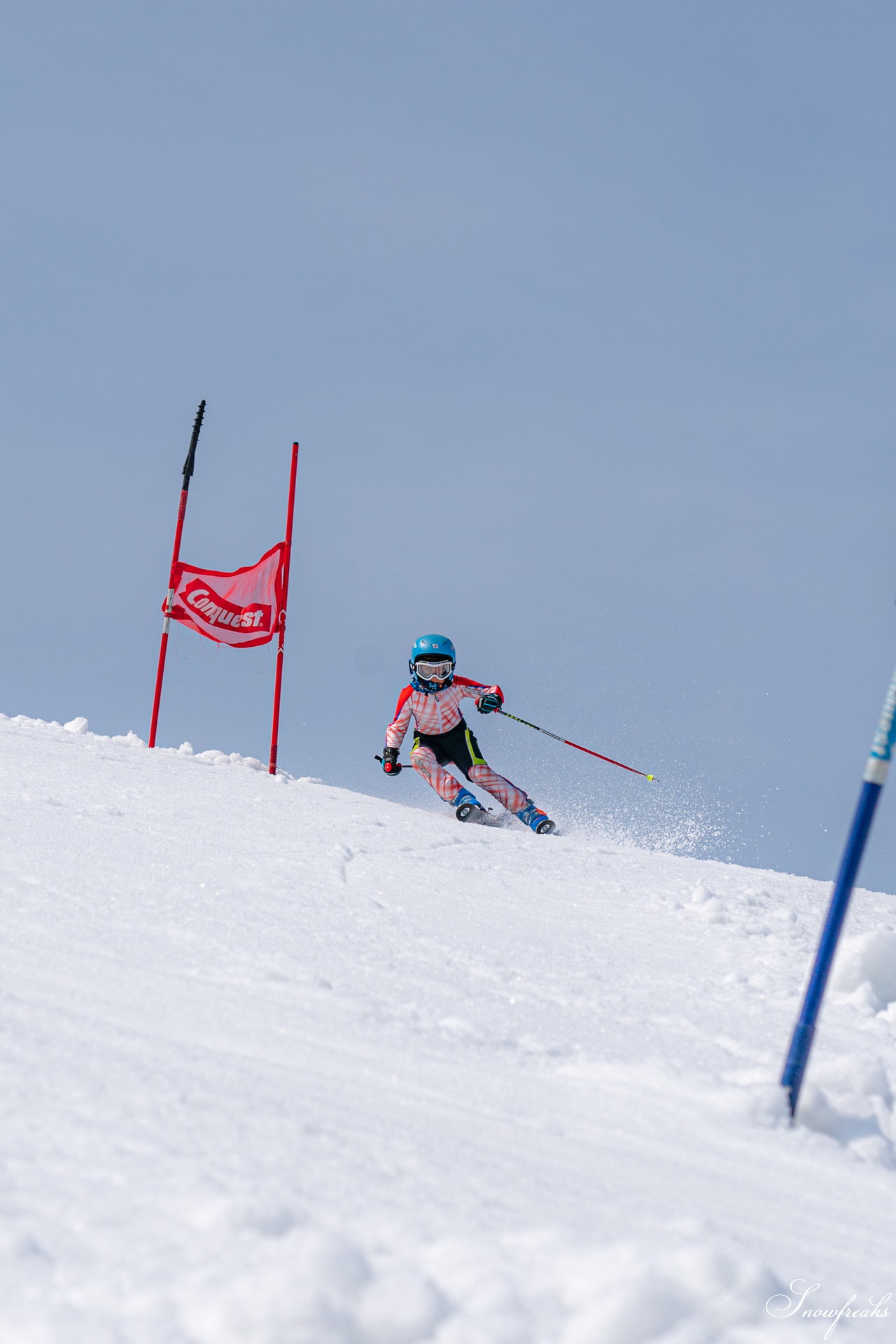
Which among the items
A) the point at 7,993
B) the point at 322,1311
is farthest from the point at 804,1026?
the point at 7,993

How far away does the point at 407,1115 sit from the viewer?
232cm

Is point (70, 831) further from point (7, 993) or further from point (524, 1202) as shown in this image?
point (524, 1202)

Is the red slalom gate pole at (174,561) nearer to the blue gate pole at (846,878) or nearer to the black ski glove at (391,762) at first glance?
the black ski glove at (391,762)

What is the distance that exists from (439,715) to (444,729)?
0.15m

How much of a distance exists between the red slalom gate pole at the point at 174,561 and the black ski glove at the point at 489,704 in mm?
3371

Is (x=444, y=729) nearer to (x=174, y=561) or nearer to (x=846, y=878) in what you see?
(x=174, y=561)

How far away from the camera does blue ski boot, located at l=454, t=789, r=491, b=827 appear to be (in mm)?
8500

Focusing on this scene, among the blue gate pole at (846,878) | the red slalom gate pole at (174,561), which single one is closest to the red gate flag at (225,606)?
the red slalom gate pole at (174,561)

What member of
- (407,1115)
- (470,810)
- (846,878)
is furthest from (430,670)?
(407,1115)

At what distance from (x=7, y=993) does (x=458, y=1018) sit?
1.22 metres

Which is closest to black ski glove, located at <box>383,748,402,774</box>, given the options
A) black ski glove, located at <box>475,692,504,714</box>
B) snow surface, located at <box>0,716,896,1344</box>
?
black ski glove, located at <box>475,692,504,714</box>

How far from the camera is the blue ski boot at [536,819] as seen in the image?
882cm

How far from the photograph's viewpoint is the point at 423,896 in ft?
15.4

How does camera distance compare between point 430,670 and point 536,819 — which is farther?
point 430,670
